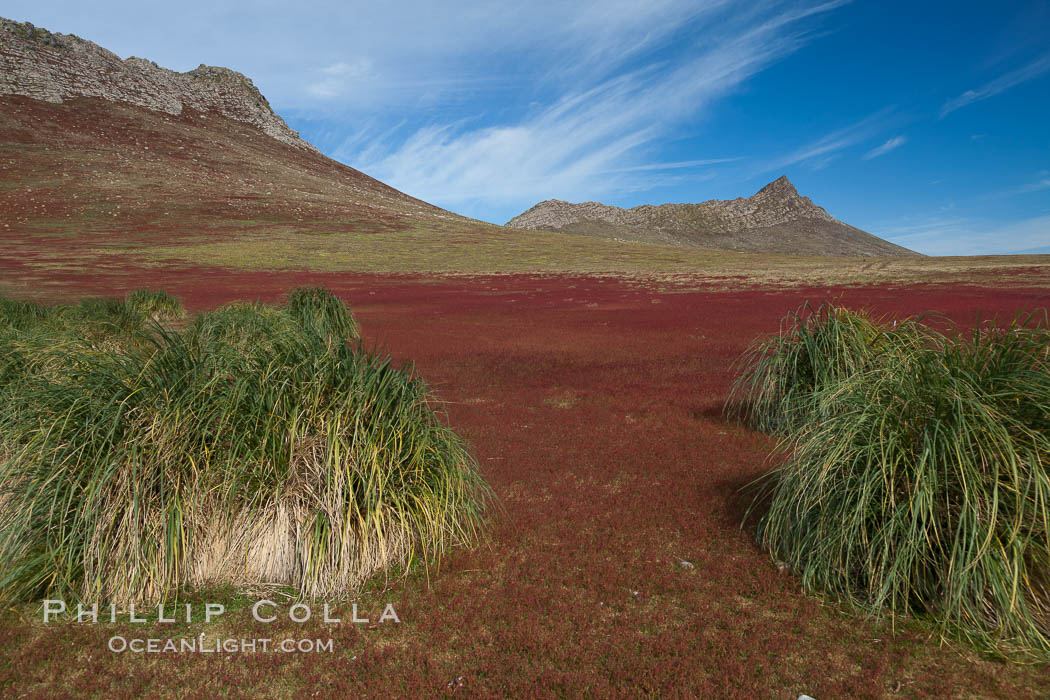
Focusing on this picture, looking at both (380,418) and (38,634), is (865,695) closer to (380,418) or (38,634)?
(380,418)

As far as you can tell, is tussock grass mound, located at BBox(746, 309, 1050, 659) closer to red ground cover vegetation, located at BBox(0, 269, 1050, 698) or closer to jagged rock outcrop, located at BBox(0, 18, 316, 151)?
red ground cover vegetation, located at BBox(0, 269, 1050, 698)

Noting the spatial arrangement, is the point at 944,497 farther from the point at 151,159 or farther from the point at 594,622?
the point at 151,159

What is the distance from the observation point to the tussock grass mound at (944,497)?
3092 mm

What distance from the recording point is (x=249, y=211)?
240ft

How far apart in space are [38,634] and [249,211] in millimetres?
80701

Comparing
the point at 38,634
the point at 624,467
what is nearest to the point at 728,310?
the point at 624,467

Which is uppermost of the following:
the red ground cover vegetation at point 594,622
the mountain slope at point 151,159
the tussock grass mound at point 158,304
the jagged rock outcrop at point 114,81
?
the jagged rock outcrop at point 114,81

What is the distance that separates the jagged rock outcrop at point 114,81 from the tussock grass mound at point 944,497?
422 ft

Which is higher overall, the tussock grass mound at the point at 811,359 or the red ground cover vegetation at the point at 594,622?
the tussock grass mound at the point at 811,359

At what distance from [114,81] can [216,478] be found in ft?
457

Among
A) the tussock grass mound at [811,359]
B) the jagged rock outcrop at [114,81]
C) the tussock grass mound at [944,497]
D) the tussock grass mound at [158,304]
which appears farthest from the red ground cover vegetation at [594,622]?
the jagged rock outcrop at [114,81]

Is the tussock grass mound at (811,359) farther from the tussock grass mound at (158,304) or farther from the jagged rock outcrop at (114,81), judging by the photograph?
the jagged rock outcrop at (114,81)

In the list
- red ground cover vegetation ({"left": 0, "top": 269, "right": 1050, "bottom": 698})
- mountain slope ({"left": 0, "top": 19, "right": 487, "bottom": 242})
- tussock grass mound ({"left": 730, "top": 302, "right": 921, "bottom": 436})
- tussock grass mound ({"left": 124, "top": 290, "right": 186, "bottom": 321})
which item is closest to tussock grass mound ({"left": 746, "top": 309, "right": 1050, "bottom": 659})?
red ground cover vegetation ({"left": 0, "top": 269, "right": 1050, "bottom": 698})

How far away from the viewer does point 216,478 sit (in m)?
3.80
